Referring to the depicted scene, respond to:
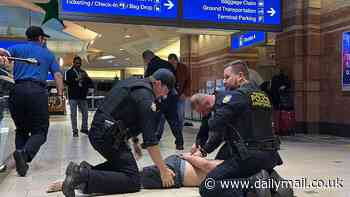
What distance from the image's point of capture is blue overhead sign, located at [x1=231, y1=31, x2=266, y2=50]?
390 inches

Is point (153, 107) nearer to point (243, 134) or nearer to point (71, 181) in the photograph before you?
point (243, 134)

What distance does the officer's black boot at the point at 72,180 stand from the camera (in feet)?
9.85

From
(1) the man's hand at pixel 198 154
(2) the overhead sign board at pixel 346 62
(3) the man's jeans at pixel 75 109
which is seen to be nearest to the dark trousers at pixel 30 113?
(1) the man's hand at pixel 198 154

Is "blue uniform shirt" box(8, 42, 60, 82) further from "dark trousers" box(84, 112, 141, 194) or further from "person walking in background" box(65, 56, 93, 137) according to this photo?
"person walking in background" box(65, 56, 93, 137)

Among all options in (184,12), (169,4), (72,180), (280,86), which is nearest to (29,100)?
(72,180)

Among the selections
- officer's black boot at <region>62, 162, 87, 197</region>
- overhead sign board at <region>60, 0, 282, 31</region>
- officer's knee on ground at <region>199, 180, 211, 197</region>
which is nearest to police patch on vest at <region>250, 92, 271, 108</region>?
officer's knee on ground at <region>199, 180, 211, 197</region>

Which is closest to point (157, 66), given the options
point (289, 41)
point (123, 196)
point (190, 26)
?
point (190, 26)

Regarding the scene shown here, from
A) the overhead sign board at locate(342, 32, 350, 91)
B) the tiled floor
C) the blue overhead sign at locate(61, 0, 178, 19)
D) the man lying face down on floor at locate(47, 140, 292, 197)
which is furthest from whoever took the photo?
the overhead sign board at locate(342, 32, 350, 91)

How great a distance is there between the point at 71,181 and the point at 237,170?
1124 mm

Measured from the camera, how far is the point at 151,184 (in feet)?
11.6

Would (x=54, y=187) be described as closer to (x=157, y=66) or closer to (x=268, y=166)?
(x=268, y=166)

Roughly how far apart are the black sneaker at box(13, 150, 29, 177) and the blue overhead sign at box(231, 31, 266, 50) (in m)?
6.84

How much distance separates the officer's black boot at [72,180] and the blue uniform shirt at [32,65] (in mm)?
1432

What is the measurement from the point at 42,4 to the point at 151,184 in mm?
8018
